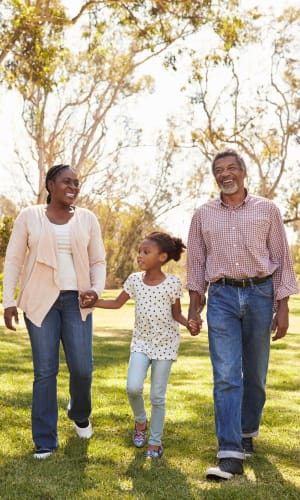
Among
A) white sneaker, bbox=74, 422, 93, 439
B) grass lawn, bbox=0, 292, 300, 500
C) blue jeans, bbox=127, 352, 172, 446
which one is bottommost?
grass lawn, bbox=0, 292, 300, 500

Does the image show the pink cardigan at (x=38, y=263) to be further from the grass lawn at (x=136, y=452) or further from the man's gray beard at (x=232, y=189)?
the man's gray beard at (x=232, y=189)

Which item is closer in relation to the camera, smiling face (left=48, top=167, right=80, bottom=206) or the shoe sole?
the shoe sole

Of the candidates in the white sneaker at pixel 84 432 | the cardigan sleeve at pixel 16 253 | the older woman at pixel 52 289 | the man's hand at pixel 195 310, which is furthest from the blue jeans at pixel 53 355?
the man's hand at pixel 195 310

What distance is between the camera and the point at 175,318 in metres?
5.46

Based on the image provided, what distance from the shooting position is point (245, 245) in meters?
5.05

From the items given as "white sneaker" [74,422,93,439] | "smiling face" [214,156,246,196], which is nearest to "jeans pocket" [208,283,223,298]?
"smiling face" [214,156,246,196]

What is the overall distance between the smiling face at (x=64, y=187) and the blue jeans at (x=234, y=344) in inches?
50.5

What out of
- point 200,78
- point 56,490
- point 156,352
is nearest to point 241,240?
point 156,352

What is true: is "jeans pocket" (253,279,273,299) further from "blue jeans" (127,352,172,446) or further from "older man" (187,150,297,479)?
"blue jeans" (127,352,172,446)

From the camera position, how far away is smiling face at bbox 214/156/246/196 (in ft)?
16.8

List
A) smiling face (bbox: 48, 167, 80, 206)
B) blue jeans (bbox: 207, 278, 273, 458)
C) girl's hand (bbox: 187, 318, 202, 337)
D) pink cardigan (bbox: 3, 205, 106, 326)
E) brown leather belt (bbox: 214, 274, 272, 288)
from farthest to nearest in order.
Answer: smiling face (bbox: 48, 167, 80, 206) < pink cardigan (bbox: 3, 205, 106, 326) < girl's hand (bbox: 187, 318, 202, 337) < brown leather belt (bbox: 214, 274, 272, 288) < blue jeans (bbox: 207, 278, 273, 458)

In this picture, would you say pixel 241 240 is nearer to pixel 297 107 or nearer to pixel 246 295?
pixel 246 295

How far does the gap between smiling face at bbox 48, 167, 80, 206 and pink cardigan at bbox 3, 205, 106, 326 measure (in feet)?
0.50

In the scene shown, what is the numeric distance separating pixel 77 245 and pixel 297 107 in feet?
86.2
